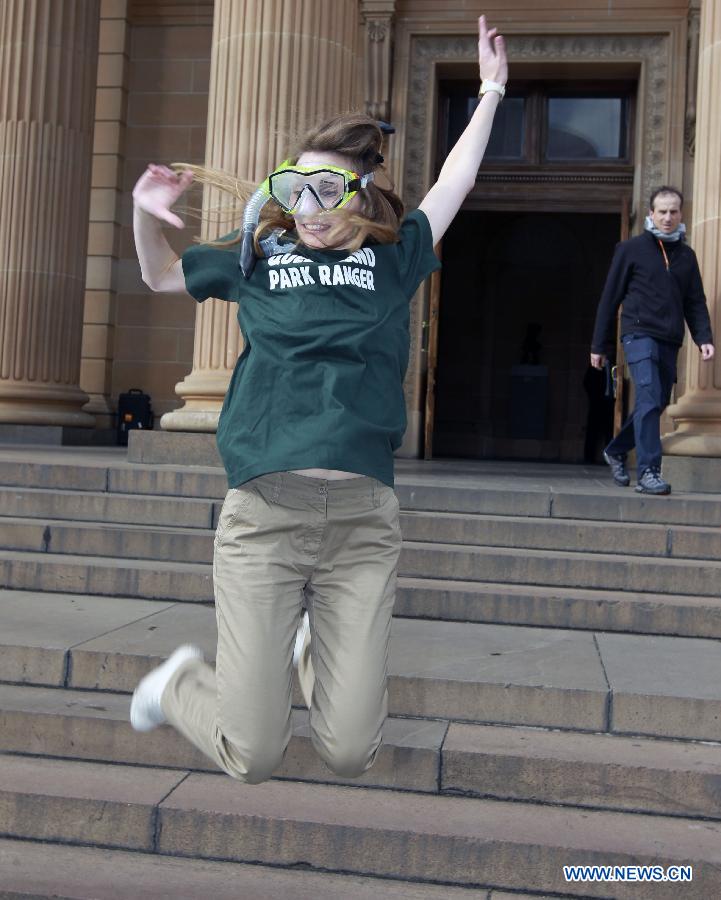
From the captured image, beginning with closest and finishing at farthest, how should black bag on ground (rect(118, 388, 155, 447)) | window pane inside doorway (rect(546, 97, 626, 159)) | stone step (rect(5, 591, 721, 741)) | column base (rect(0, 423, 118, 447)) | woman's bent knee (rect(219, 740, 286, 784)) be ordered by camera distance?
woman's bent knee (rect(219, 740, 286, 784)) → stone step (rect(5, 591, 721, 741)) → column base (rect(0, 423, 118, 447)) → window pane inside doorway (rect(546, 97, 626, 159)) → black bag on ground (rect(118, 388, 155, 447))

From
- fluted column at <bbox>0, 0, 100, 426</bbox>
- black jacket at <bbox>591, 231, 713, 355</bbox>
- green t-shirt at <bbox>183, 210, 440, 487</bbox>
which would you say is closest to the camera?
green t-shirt at <bbox>183, 210, 440, 487</bbox>

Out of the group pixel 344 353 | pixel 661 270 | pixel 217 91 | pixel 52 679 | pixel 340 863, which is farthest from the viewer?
pixel 217 91

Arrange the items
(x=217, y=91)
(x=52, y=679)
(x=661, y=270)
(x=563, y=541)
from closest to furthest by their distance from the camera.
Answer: (x=52, y=679) → (x=563, y=541) → (x=661, y=270) → (x=217, y=91)

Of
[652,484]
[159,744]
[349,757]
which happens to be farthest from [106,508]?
[349,757]

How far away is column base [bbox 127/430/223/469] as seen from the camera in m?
8.09

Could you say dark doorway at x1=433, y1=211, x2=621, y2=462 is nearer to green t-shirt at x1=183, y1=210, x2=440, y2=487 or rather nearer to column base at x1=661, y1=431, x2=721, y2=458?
column base at x1=661, y1=431, x2=721, y2=458

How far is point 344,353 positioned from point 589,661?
7.19 feet

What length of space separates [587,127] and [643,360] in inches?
248

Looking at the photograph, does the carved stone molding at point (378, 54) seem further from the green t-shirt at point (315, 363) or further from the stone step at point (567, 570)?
the green t-shirt at point (315, 363)

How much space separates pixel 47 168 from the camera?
39.0 feet

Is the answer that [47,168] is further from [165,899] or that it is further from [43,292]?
[165,899]

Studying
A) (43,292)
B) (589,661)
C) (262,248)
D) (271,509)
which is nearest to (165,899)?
(271,509)

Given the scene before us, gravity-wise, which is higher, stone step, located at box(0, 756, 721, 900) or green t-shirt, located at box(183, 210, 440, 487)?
green t-shirt, located at box(183, 210, 440, 487)

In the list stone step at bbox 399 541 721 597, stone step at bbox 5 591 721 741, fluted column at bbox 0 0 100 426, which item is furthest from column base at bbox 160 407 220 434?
fluted column at bbox 0 0 100 426
